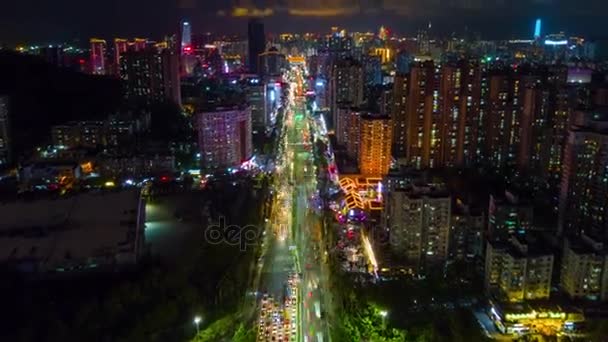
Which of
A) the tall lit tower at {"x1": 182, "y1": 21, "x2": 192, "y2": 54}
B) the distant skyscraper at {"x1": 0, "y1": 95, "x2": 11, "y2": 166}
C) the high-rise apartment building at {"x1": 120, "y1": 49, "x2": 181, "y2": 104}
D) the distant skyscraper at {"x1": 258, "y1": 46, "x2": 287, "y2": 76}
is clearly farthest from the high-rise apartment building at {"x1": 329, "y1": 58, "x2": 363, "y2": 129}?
the distant skyscraper at {"x1": 0, "y1": 95, "x2": 11, "y2": 166}

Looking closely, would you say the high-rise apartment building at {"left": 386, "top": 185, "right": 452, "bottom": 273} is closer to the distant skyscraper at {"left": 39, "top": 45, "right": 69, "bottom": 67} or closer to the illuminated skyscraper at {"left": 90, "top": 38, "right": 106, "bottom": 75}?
the distant skyscraper at {"left": 39, "top": 45, "right": 69, "bottom": 67}

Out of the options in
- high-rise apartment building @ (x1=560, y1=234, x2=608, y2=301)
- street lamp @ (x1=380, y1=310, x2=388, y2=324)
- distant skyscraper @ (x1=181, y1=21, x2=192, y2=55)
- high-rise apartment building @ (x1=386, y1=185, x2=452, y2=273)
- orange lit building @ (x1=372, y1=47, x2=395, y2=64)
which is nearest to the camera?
street lamp @ (x1=380, y1=310, x2=388, y2=324)

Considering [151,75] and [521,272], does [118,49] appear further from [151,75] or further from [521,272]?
[521,272]

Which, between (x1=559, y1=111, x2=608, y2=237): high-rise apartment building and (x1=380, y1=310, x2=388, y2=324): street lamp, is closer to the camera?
(x1=380, y1=310, x2=388, y2=324): street lamp

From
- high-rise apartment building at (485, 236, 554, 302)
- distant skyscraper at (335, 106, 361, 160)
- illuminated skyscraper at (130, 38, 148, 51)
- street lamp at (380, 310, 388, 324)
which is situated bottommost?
street lamp at (380, 310, 388, 324)

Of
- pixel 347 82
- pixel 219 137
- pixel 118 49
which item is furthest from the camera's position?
pixel 118 49

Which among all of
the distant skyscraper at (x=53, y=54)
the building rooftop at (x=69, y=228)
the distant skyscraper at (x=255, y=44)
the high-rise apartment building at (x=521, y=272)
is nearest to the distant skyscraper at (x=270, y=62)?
the distant skyscraper at (x=255, y=44)

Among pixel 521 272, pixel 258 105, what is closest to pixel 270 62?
pixel 258 105
